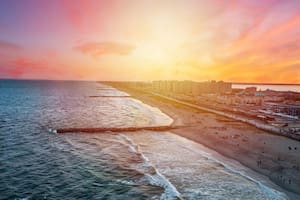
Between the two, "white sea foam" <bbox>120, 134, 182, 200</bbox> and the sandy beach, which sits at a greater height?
the sandy beach

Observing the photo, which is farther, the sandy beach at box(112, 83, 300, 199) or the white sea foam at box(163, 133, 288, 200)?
the sandy beach at box(112, 83, 300, 199)

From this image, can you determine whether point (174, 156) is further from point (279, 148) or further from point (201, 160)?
point (279, 148)

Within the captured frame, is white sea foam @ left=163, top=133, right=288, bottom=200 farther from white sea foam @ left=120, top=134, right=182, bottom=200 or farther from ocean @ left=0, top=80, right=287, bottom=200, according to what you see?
white sea foam @ left=120, top=134, right=182, bottom=200

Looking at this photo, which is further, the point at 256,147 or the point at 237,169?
the point at 256,147

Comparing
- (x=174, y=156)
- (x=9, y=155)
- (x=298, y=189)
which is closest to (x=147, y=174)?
(x=174, y=156)

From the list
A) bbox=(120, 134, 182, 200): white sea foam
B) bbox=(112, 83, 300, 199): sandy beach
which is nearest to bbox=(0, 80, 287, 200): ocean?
bbox=(120, 134, 182, 200): white sea foam

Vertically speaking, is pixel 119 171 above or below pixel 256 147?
below

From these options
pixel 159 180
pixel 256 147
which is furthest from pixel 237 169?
pixel 256 147

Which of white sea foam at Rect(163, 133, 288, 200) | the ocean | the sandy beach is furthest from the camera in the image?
the sandy beach

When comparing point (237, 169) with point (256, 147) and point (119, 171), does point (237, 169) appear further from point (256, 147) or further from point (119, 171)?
point (119, 171)
